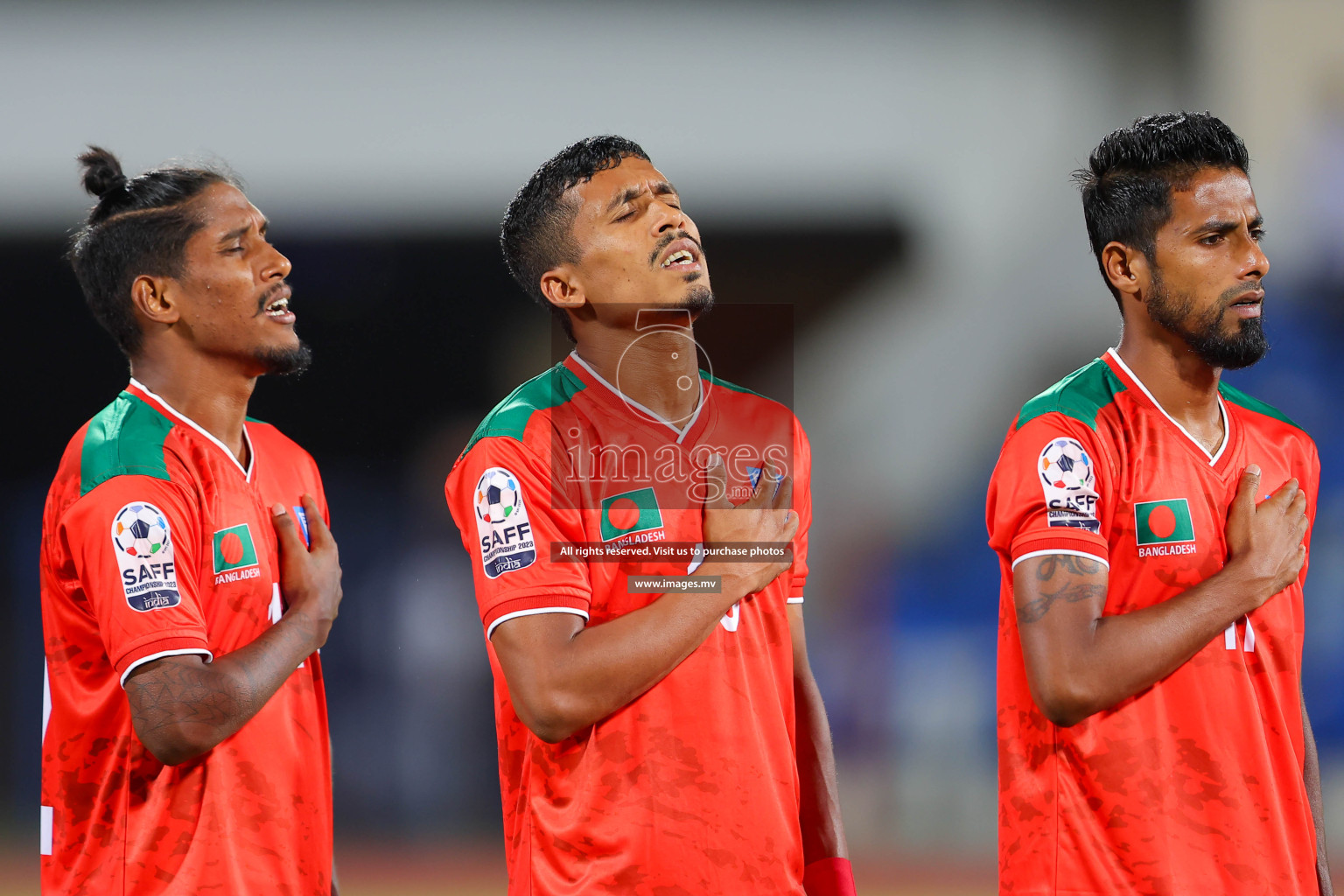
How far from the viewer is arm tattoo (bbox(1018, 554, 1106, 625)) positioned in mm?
2201

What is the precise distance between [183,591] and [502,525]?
658 mm

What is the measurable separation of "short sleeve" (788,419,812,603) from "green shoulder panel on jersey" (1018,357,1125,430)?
0.43m

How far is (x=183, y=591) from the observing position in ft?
7.53

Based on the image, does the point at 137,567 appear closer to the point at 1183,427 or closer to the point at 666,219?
the point at 666,219

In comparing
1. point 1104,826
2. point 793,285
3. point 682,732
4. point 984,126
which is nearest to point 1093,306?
point 984,126

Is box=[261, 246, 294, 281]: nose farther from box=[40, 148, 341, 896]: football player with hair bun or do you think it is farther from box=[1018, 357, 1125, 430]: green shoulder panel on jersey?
box=[1018, 357, 1125, 430]: green shoulder panel on jersey

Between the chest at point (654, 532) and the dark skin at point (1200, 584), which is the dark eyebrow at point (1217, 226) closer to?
the dark skin at point (1200, 584)

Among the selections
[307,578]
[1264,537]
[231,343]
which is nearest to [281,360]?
[231,343]

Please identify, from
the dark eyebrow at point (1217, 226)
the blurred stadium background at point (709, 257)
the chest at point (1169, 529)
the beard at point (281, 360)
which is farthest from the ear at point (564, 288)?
the blurred stadium background at point (709, 257)

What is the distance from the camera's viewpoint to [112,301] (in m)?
2.62

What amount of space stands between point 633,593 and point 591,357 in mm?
495

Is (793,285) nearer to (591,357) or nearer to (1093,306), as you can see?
(1093,306)

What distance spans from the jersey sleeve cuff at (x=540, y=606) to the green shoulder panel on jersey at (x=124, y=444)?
792 millimetres

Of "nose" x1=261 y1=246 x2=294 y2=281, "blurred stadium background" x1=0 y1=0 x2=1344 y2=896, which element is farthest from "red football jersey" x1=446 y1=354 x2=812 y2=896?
Answer: "blurred stadium background" x1=0 y1=0 x2=1344 y2=896
